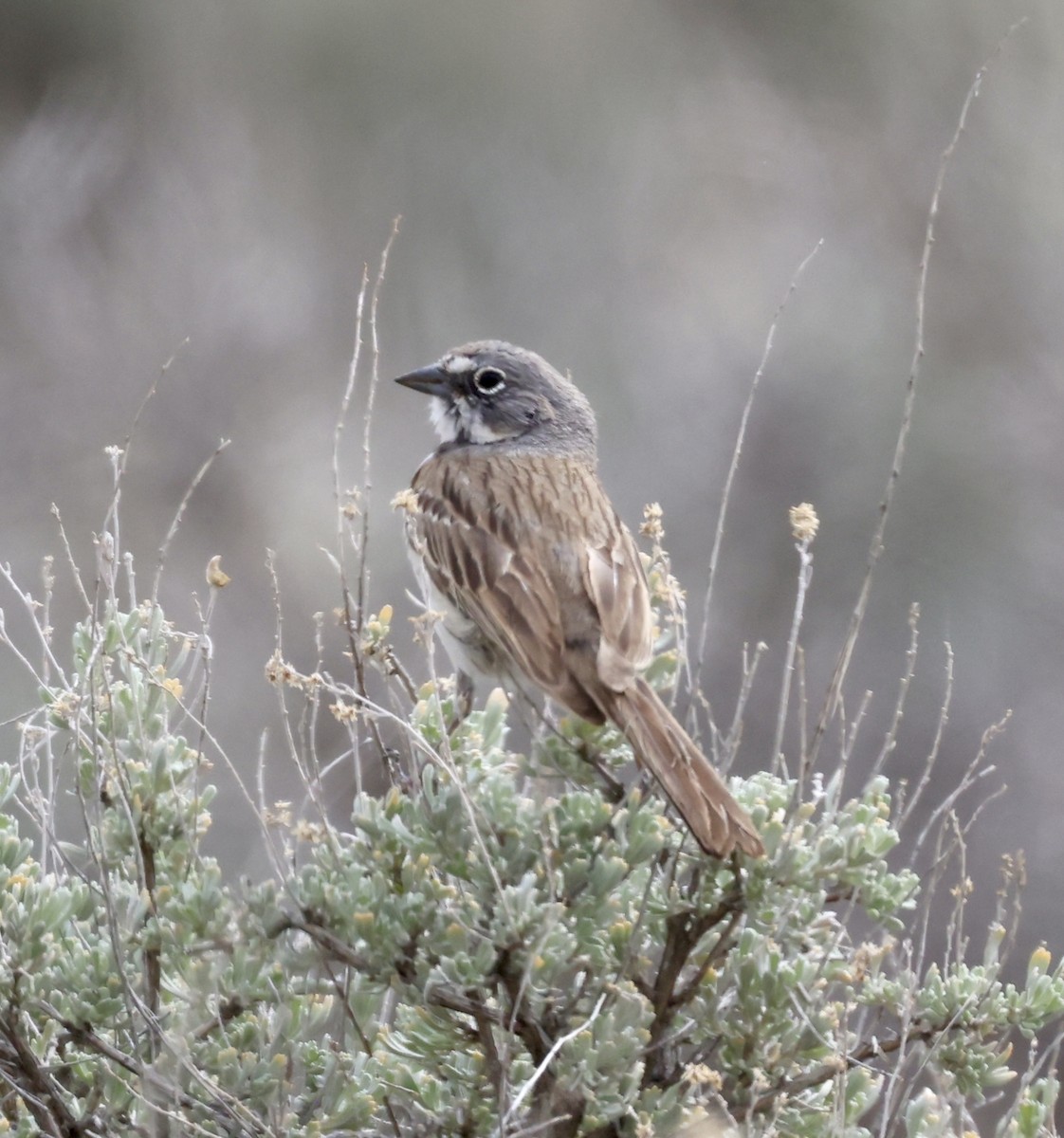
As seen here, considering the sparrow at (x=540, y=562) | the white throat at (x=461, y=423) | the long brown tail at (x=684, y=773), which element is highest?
the white throat at (x=461, y=423)

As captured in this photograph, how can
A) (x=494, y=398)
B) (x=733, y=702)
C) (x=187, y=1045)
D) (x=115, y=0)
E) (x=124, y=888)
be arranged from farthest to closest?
(x=115, y=0) < (x=733, y=702) < (x=494, y=398) < (x=124, y=888) < (x=187, y=1045)

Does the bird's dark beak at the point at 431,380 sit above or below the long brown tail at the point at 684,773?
above

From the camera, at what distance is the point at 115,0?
701 cm

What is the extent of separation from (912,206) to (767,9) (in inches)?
41.8

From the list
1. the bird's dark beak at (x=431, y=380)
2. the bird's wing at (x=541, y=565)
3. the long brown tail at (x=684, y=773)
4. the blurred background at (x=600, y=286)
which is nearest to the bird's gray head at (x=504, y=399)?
the bird's dark beak at (x=431, y=380)

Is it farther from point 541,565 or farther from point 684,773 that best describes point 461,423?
point 684,773

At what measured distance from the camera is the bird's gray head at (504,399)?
13.6ft

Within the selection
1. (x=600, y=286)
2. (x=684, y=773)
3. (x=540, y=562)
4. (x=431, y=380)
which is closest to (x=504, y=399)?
(x=431, y=380)

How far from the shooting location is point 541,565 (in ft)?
11.5

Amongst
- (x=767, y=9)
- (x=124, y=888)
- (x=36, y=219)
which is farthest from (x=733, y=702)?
(x=124, y=888)

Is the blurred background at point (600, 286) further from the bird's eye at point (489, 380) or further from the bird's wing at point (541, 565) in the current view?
the bird's wing at point (541, 565)

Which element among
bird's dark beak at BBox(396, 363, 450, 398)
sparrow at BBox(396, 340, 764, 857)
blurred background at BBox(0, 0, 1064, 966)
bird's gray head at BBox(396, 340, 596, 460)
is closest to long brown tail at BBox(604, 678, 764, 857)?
sparrow at BBox(396, 340, 764, 857)

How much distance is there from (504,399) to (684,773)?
1702mm

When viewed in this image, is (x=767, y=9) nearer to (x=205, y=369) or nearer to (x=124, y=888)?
(x=205, y=369)
